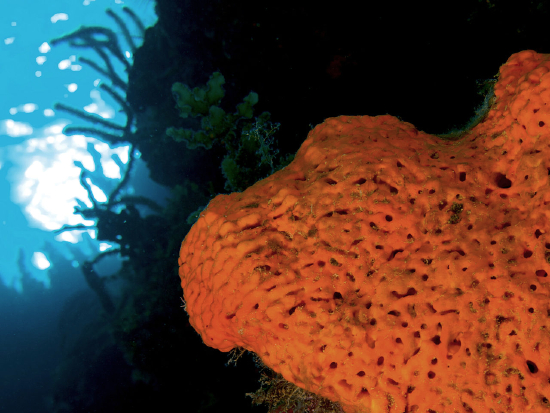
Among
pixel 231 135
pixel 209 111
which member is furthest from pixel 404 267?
pixel 209 111

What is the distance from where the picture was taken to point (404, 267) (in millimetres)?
1377

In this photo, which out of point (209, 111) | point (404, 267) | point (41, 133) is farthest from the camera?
Answer: point (41, 133)

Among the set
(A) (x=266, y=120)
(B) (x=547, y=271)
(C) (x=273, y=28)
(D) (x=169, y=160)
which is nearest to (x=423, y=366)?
(B) (x=547, y=271)

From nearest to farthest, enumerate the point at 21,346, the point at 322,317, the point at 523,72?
the point at 322,317, the point at 523,72, the point at 21,346

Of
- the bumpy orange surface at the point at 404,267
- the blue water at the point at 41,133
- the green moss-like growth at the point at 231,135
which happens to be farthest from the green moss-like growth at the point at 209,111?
the blue water at the point at 41,133

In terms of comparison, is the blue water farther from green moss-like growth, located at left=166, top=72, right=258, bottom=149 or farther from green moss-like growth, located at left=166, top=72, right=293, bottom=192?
green moss-like growth, located at left=166, top=72, right=293, bottom=192

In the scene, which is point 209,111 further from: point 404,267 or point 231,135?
point 404,267

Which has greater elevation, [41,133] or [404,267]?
[41,133]

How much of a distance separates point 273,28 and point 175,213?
3.55m

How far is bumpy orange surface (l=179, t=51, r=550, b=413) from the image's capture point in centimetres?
117

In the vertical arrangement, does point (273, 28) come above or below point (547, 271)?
above

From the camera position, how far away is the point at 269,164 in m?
3.17

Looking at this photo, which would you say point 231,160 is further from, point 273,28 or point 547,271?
point 547,271

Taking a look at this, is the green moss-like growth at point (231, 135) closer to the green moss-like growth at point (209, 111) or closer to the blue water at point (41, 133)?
the green moss-like growth at point (209, 111)
